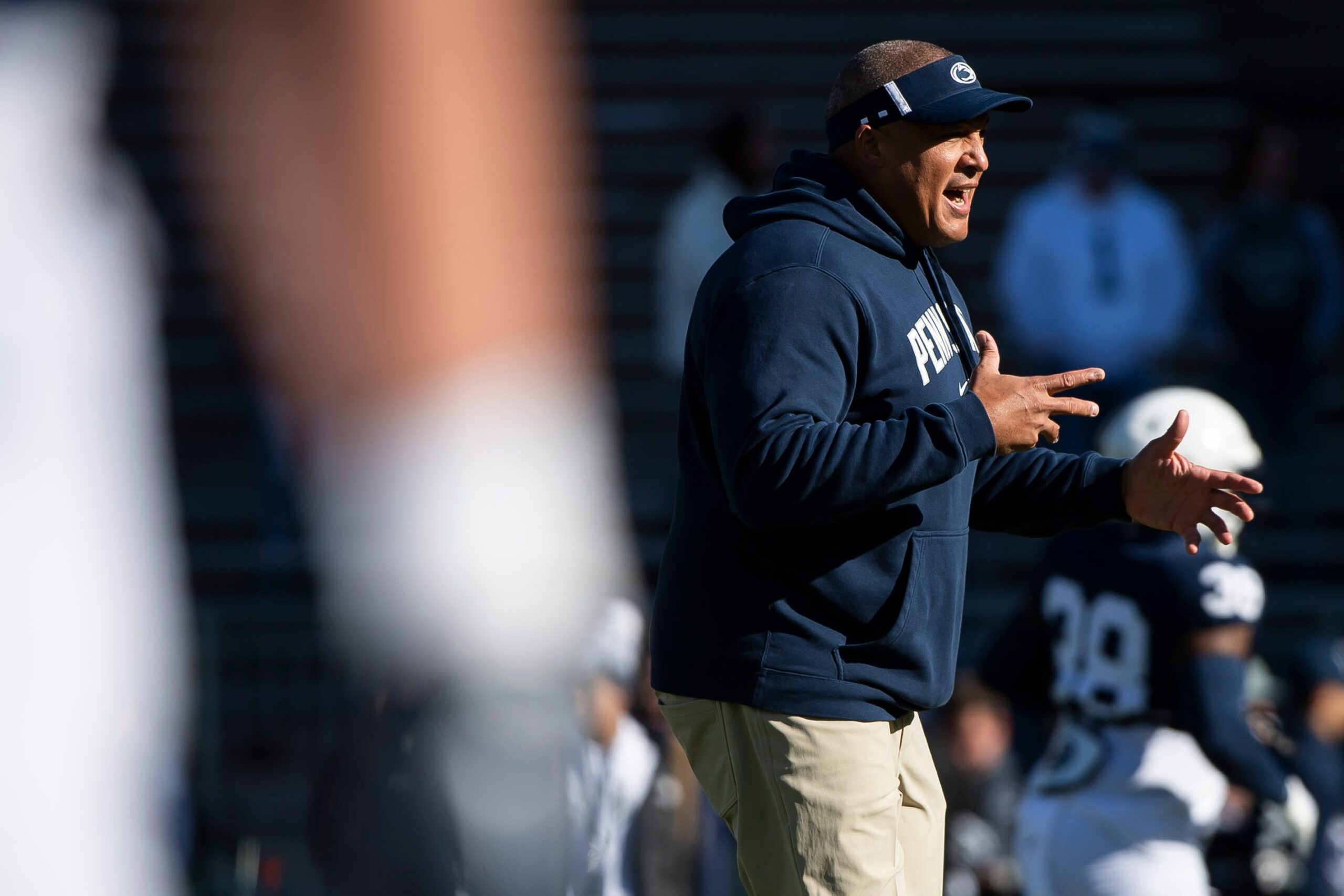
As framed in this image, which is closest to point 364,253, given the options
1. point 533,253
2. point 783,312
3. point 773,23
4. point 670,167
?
A: point 533,253

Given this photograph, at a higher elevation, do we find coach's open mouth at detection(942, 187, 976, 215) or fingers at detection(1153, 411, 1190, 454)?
coach's open mouth at detection(942, 187, 976, 215)

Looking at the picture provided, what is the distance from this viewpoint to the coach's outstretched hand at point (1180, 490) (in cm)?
286

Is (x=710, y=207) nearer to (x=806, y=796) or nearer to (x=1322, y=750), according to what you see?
(x=1322, y=750)

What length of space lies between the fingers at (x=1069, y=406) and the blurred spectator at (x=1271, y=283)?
18.8 feet

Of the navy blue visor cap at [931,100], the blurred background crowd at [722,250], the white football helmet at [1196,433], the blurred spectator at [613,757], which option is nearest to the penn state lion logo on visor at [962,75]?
the navy blue visor cap at [931,100]

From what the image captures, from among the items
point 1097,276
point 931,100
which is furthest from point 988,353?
point 1097,276

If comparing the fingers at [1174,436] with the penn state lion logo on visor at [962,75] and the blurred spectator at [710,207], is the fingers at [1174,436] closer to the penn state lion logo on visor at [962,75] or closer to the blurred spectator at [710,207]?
the penn state lion logo on visor at [962,75]

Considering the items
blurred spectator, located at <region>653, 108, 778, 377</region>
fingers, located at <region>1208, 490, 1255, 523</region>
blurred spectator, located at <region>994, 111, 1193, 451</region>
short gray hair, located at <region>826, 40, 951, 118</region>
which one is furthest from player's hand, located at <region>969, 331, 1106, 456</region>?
blurred spectator, located at <region>994, 111, 1193, 451</region>

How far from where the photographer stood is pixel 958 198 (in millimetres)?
2840

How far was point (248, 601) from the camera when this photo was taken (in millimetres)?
8016

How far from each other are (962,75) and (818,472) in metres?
0.74

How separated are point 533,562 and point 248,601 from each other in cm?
628

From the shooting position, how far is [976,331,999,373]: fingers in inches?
105

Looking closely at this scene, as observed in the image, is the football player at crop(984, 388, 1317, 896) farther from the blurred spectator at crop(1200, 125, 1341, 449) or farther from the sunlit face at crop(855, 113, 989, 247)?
the blurred spectator at crop(1200, 125, 1341, 449)
